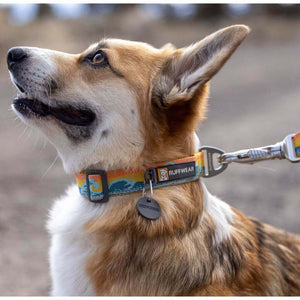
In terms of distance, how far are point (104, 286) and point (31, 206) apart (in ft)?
15.1

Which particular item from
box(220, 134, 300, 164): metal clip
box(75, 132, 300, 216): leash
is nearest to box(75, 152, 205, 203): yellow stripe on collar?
box(75, 132, 300, 216): leash

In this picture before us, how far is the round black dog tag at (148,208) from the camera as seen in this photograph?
2.76 metres

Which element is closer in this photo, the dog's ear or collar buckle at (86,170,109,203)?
the dog's ear

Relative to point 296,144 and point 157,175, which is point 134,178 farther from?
point 296,144

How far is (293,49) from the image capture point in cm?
2275

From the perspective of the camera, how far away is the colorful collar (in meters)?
2.86

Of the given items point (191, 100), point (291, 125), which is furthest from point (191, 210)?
point (291, 125)

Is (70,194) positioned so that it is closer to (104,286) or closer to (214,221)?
(104,286)

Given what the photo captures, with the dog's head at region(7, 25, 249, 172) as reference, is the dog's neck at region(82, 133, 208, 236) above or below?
below

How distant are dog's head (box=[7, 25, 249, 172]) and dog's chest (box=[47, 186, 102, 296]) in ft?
1.00

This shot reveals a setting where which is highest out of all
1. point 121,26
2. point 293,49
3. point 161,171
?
point 121,26

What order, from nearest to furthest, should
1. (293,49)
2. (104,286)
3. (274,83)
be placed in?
(104,286) → (274,83) → (293,49)

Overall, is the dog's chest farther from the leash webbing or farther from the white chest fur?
the leash webbing

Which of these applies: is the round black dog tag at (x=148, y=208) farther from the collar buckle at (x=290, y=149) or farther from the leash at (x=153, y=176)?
the collar buckle at (x=290, y=149)
